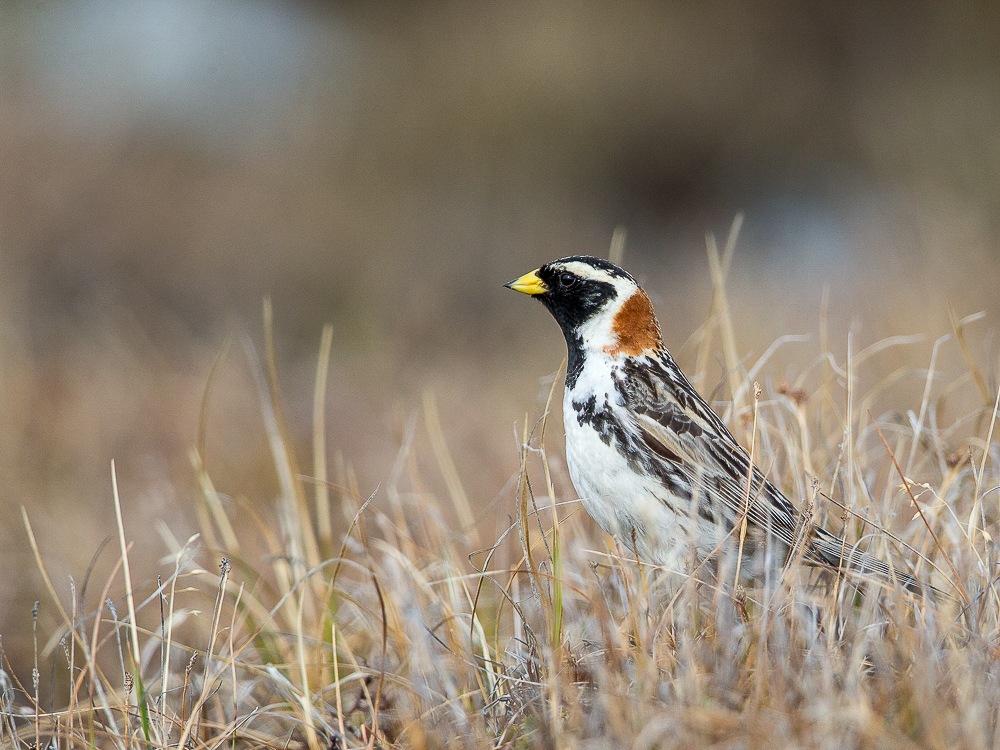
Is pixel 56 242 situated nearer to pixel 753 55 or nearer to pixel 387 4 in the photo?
pixel 387 4

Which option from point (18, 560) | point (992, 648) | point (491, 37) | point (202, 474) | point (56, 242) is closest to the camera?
point (992, 648)

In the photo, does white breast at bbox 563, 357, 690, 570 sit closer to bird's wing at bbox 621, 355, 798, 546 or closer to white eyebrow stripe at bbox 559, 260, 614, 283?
bird's wing at bbox 621, 355, 798, 546

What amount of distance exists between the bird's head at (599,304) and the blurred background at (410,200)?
9.09 ft

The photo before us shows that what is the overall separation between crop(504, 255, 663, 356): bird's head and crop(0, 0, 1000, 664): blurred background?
277 centimetres

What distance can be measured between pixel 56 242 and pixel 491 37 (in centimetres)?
689

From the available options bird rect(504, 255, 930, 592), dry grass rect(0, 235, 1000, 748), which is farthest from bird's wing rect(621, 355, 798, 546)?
dry grass rect(0, 235, 1000, 748)

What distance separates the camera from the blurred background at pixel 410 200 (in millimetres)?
6961

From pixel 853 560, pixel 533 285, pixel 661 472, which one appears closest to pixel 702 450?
pixel 661 472

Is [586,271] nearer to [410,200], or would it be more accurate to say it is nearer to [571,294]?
[571,294]

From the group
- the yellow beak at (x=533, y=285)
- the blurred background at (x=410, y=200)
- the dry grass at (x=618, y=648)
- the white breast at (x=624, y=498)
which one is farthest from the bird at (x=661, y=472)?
the blurred background at (x=410, y=200)

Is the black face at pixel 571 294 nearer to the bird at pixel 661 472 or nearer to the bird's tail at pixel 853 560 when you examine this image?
the bird at pixel 661 472

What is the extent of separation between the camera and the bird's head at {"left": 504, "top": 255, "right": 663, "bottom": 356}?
10.1ft

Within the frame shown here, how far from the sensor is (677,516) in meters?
2.74

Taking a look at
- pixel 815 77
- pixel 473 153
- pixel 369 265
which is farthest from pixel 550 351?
pixel 815 77
